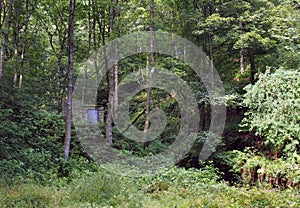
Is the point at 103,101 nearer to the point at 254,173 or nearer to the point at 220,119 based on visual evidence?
the point at 220,119

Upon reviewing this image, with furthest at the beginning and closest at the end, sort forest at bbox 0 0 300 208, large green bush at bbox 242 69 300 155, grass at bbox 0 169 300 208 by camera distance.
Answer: large green bush at bbox 242 69 300 155 → forest at bbox 0 0 300 208 → grass at bbox 0 169 300 208

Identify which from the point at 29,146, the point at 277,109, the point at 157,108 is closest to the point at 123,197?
the point at 29,146

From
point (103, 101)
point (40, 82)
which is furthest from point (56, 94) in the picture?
point (103, 101)

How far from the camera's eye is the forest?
5.80m

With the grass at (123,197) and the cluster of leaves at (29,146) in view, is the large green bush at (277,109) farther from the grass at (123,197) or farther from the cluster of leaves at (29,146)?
the cluster of leaves at (29,146)

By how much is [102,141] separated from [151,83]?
2535 mm

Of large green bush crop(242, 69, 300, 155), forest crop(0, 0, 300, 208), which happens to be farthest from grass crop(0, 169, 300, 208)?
large green bush crop(242, 69, 300, 155)

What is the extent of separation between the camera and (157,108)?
1123 centimetres

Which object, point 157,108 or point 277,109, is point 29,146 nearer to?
point 157,108

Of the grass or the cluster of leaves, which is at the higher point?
the cluster of leaves

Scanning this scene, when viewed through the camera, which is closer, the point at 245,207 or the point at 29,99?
the point at 245,207

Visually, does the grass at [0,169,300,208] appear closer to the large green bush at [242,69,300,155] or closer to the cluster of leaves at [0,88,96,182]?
the cluster of leaves at [0,88,96,182]

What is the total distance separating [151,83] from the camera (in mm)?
A: 9836

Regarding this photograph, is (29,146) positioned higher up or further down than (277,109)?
further down
